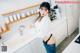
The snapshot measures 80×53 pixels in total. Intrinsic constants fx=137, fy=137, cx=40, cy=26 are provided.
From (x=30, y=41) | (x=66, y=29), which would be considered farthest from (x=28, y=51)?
(x=66, y=29)

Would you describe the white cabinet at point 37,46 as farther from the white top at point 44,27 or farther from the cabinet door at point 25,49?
the white top at point 44,27

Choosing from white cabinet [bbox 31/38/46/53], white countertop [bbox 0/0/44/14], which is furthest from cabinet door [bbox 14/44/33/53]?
white countertop [bbox 0/0/44/14]

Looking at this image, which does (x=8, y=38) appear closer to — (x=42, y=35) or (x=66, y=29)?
(x=42, y=35)

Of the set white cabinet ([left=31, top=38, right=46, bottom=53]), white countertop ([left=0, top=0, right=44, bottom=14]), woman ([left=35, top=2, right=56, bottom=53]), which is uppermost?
white countertop ([left=0, top=0, right=44, bottom=14])

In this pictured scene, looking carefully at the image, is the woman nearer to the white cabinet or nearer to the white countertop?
the white cabinet

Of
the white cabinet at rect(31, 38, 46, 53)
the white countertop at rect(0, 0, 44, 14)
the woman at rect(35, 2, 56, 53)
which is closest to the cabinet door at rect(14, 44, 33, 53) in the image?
the white cabinet at rect(31, 38, 46, 53)

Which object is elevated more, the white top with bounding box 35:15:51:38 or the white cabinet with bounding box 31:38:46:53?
the white top with bounding box 35:15:51:38

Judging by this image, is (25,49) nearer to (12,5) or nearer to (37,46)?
→ (37,46)

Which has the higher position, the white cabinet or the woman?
the woman

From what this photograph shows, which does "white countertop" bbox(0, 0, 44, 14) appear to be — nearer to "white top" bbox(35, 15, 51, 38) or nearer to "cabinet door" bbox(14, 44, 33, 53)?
"white top" bbox(35, 15, 51, 38)

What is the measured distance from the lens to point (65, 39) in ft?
12.8

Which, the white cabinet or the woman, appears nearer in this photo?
the woman

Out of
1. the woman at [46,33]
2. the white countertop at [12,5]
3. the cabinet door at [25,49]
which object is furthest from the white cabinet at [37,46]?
the white countertop at [12,5]

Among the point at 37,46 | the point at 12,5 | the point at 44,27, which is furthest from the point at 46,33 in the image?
the point at 12,5
